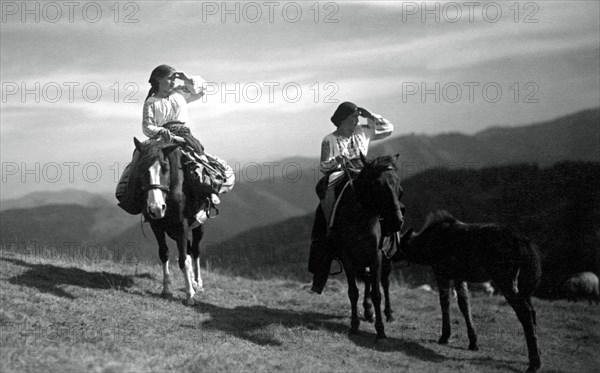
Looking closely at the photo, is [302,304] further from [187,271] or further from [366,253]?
[366,253]

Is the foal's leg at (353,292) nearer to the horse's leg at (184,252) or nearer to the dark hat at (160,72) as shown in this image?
the horse's leg at (184,252)

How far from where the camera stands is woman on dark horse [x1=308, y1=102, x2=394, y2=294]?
32.9 feet

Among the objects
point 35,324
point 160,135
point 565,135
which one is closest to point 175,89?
point 160,135

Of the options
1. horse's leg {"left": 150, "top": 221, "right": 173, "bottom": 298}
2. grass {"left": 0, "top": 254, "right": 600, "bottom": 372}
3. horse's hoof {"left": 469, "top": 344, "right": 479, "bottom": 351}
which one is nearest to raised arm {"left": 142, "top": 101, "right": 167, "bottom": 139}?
horse's leg {"left": 150, "top": 221, "right": 173, "bottom": 298}

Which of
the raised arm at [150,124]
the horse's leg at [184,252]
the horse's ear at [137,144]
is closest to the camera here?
the horse's ear at [137,144]

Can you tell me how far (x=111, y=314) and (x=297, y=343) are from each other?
8.82 feet

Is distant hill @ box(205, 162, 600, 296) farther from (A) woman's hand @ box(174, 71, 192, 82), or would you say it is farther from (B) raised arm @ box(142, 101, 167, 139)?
(B) raised arm @ box(142, 101, 167, 139)

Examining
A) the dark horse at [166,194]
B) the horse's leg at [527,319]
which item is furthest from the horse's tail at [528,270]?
the dark horse at [166,194]

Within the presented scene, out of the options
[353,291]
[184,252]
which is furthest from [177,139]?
[353,291]

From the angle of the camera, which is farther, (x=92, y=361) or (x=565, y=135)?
(x=565, y=135)

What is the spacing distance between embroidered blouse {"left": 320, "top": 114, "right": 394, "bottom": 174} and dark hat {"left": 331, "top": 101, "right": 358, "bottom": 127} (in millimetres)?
241

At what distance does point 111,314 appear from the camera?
9.30m

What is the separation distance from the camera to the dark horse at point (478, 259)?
8.34 m

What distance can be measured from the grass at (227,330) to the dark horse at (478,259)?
65 centimetres
